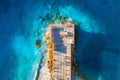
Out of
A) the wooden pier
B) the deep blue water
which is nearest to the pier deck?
the wooden pier

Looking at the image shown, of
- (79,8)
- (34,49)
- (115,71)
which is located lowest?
(115,71)

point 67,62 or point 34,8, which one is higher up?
point 34,8

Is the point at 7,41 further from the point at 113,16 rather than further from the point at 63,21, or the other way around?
the point at 113,16

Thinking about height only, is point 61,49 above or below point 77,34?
below

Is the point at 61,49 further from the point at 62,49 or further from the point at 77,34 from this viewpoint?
the point at 77,34

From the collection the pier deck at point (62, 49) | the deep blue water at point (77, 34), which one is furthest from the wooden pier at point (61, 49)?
the deep blue water at point (77, 34)

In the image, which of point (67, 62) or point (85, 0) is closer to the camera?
point (67, 62)

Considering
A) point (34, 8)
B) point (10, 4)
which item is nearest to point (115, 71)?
point (34, 8)

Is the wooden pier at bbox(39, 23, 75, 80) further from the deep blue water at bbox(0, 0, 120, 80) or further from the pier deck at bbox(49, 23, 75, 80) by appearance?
the deep blue water at bbox(0, 0, 120, 80)

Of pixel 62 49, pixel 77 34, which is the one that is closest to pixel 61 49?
pixel 62 49
